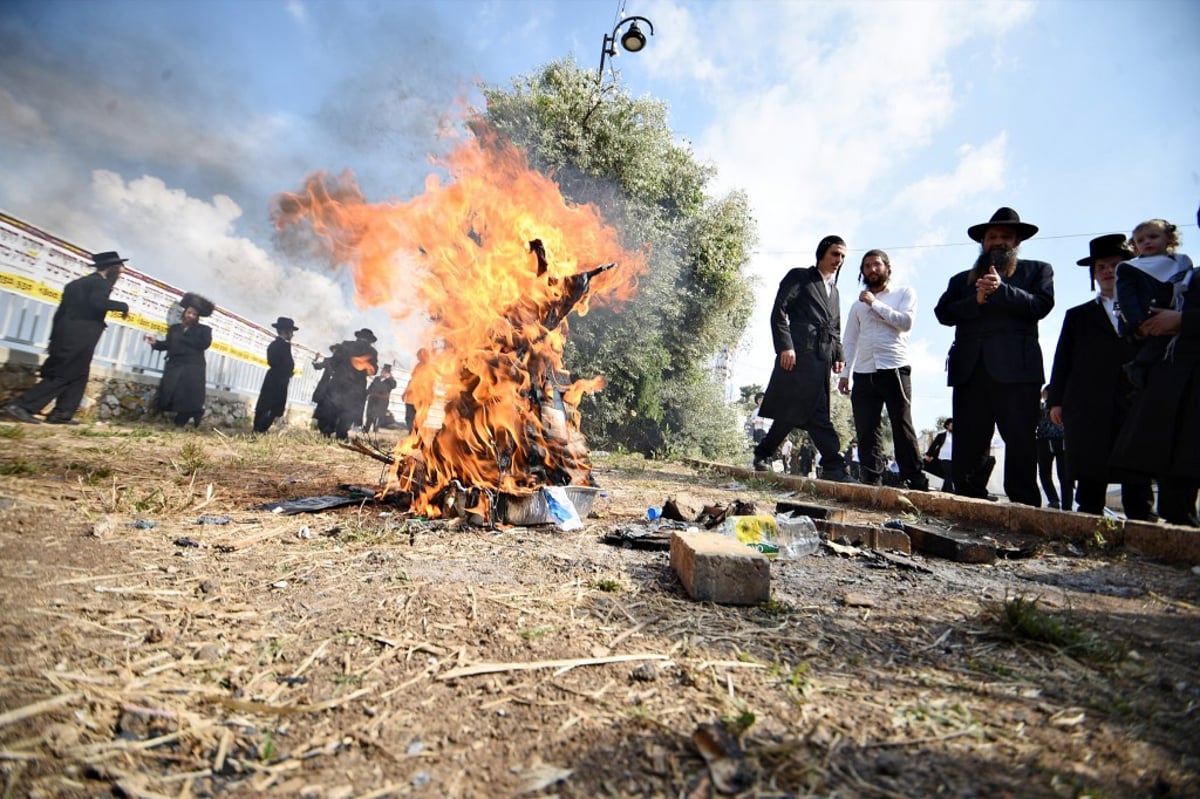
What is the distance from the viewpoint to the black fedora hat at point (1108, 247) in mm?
4586

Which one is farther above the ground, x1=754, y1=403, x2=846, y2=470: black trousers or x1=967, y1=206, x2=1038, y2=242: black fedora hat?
x1=967, y1=206, x2=1038, y2=242: black fedora hat

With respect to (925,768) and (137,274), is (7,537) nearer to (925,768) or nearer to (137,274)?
(925,768)

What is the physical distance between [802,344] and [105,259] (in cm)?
1067

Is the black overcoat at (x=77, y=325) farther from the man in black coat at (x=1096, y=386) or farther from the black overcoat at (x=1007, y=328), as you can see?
the man in black coat at (x=1096, y=386)

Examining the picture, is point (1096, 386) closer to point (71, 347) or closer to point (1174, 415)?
point (1174, 415)

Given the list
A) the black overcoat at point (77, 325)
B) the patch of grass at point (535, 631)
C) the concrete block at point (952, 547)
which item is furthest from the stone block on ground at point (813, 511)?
the black overcoat at point (77, 325)

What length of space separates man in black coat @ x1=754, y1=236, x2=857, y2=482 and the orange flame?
2.72 m

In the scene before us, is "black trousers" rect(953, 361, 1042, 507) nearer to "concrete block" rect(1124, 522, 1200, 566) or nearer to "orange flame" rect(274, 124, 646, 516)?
"concrete block" rect(1124, 522, 1200, 566)

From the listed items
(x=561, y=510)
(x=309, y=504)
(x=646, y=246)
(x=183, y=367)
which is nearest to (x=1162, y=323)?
(x=561, y=510)

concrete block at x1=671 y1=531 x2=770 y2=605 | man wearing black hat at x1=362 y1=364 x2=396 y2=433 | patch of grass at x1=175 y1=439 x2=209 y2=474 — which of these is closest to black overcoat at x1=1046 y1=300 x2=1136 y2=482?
concrete block at x1=671 y1=531 x2=770 y2=605

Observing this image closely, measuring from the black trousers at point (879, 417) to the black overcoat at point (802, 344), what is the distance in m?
Result: 0.55

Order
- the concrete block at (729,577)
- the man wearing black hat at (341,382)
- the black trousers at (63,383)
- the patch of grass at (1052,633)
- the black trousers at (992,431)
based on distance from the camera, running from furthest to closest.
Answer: the man wearing black hat at (341,382) < the black trousers at (63,383) < the black trousers at (992,431) < the concrete block at (729,577) < the patch of grass at (1052,633)

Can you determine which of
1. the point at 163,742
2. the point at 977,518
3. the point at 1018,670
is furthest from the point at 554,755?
the point at 977,518

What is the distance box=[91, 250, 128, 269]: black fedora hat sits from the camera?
812 cm
